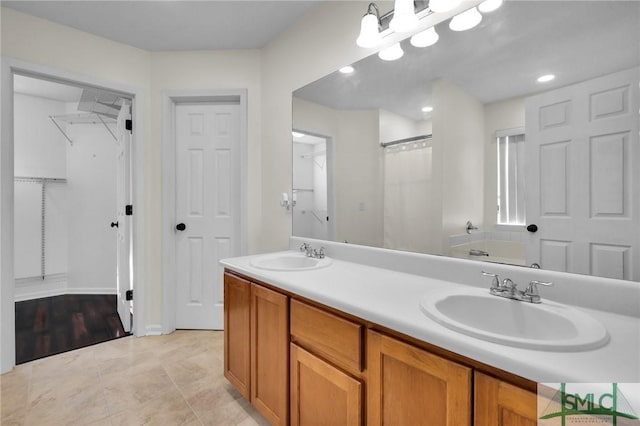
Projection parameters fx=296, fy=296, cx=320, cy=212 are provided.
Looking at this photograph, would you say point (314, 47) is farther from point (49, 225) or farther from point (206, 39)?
point (49, 225)

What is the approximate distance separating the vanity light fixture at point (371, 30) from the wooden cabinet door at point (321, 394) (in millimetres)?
1577

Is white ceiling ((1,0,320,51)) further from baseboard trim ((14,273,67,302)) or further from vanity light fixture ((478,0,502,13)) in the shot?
baseboard trim ((14,273,67,302))

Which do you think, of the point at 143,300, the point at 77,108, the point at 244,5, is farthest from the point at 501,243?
the point at 77,108

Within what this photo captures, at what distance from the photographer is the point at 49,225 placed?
3.63 m

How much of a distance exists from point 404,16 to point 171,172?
2203 millimetres

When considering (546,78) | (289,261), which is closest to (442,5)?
(546,78)

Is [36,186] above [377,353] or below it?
above

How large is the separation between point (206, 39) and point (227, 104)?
20.5 inches

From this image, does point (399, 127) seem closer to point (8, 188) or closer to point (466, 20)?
point (466, 20)

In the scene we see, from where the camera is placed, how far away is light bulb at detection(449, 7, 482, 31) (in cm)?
125

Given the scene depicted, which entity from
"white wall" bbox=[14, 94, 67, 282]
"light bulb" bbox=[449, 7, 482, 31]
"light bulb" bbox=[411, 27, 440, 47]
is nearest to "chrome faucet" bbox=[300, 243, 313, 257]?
"light bulb" bbox=[411, 27, 440, 47]

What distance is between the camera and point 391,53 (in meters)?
1.59

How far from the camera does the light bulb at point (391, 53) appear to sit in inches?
61.3

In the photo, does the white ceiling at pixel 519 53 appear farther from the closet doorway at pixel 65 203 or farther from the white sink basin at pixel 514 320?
the closet doorway at pixel 65 203
